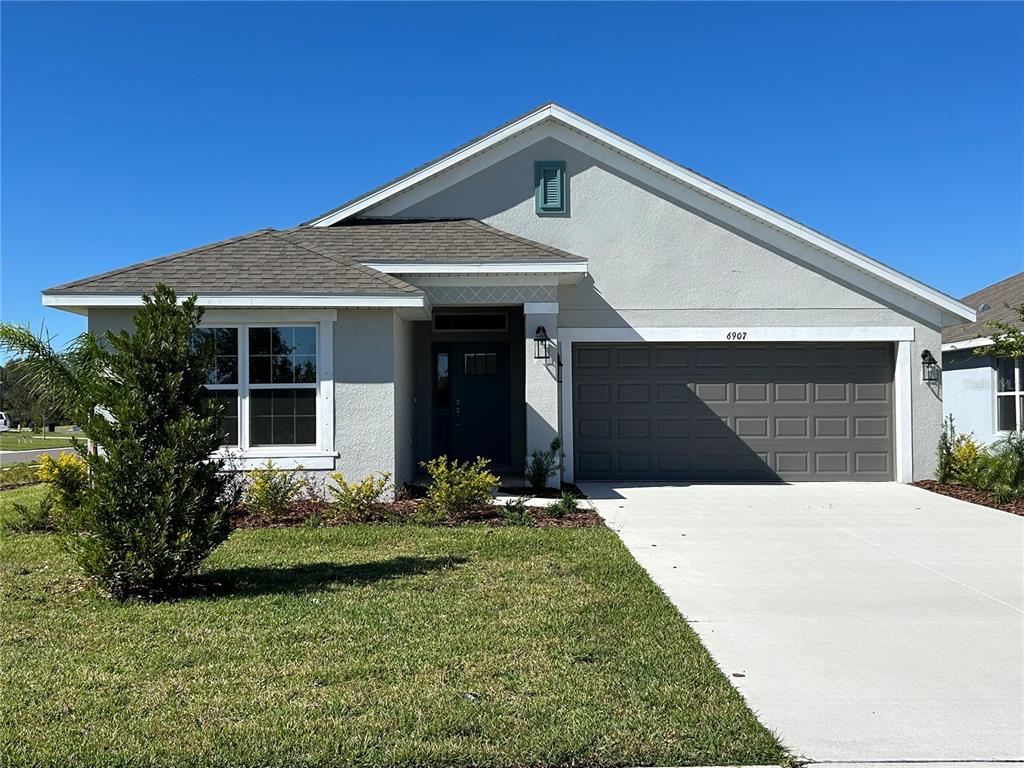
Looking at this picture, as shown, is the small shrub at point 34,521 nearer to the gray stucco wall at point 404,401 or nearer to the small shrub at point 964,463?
the gray stucco wall at point 404,401

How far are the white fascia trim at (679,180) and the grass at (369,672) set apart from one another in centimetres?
791

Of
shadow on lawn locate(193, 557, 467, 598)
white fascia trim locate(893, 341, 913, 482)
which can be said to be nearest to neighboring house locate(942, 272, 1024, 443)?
white fascia trim locate(893, 341, 913, 482)

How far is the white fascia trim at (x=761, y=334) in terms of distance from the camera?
13195 millimetres

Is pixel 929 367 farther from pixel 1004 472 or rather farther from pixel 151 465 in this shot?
pixel 151 465

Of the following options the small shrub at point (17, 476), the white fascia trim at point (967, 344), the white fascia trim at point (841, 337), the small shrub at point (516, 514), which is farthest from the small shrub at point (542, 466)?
the small shrub at point (17, 476)

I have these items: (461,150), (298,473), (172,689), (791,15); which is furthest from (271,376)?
(791,15)

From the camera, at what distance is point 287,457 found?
10289 mm

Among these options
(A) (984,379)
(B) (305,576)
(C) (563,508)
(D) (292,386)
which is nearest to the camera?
(B) (305,576)

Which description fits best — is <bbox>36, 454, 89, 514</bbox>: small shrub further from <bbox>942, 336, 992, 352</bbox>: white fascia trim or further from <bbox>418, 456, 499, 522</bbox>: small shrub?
<bbox>942, 336, 992, 352</bbox>: white fascia trim

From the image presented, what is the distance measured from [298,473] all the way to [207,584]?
4.05m

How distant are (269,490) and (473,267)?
4459 millimetres

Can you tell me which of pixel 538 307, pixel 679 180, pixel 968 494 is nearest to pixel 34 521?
pixel 538 307

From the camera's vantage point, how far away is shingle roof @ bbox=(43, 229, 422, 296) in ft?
32.9

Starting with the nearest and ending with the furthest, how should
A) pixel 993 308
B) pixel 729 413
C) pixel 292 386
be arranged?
1. pixel 292 386
2. pixel 729 413
3. pixel 993 308
